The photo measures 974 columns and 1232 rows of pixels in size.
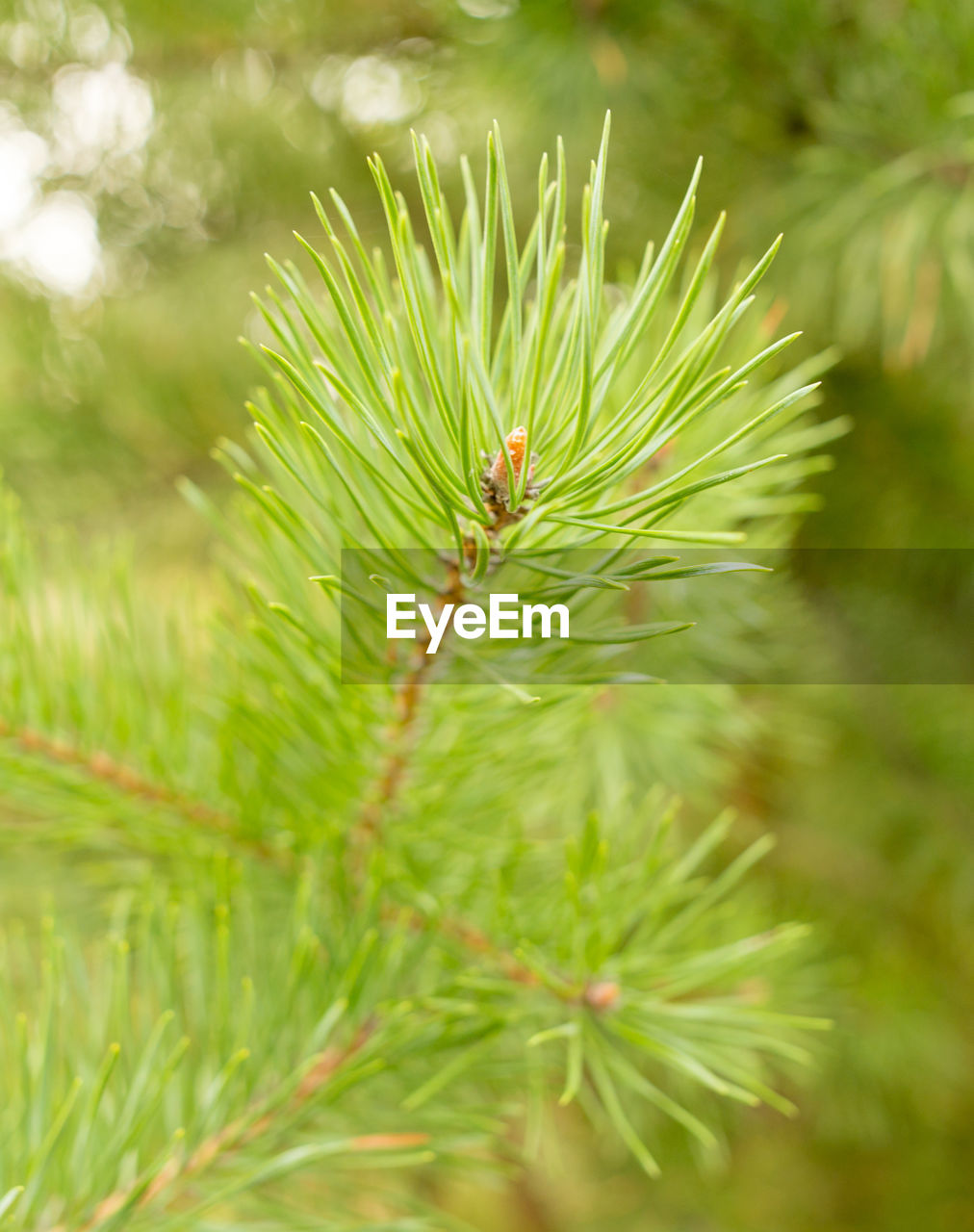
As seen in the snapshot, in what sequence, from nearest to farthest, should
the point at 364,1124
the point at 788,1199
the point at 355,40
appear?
the point at 364,1124 → the point at 355,40 → the point at 788,1199

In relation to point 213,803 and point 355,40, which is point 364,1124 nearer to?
point 213,803

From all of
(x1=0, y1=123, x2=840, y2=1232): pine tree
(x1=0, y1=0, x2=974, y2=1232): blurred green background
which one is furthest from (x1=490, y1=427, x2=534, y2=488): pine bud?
(x1=0, y1=0, x2=974, y2=1232): blurred green background

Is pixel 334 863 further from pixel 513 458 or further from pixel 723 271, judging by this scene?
pixel 723 271

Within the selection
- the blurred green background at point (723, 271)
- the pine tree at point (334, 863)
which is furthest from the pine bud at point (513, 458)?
the blurred green background at point (723, 271)

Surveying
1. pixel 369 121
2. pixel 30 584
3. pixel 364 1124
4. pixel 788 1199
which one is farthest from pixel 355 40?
pixel 788 1199

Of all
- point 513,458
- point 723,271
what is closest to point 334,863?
point 513,458
